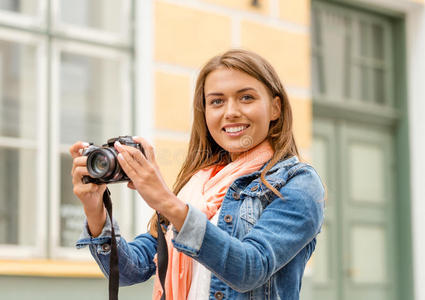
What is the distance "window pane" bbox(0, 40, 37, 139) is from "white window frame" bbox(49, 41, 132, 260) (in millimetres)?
125

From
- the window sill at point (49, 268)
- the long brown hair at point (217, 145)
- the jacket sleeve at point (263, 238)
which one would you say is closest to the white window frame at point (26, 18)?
the window sill at point (49, 268)

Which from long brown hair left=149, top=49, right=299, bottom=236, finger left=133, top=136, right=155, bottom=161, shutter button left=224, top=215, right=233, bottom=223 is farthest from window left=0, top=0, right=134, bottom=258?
finger left=133, top=136, right=155, bottom=161

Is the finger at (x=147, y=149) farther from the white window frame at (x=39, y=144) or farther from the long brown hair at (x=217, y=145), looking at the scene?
the white window frame at (x=39, y=144)

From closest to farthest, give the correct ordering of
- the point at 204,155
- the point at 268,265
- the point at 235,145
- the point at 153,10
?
the point at 268,265, the point at 235,145, the point at 204,155, the point at 153,10

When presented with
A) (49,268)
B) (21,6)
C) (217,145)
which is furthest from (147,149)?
(21,6)

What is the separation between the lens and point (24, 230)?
189 inches

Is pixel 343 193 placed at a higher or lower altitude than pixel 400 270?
higher

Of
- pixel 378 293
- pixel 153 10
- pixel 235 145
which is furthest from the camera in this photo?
pixel 378 293

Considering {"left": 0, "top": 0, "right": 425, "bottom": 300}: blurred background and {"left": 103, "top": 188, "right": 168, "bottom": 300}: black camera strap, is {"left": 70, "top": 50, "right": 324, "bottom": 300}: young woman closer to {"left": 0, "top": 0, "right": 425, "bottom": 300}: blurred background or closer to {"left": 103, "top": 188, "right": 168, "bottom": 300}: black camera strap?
{"left": 103, "top": 188, "right": 168, "bottom": 300}: black camera strap

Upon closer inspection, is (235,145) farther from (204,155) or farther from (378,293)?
(378,293)

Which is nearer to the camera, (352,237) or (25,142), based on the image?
(25,142)

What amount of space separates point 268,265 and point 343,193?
4.94 m

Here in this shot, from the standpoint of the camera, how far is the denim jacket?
6.68 ft

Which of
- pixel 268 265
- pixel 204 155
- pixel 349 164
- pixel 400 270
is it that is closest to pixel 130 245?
pixel 204 155
